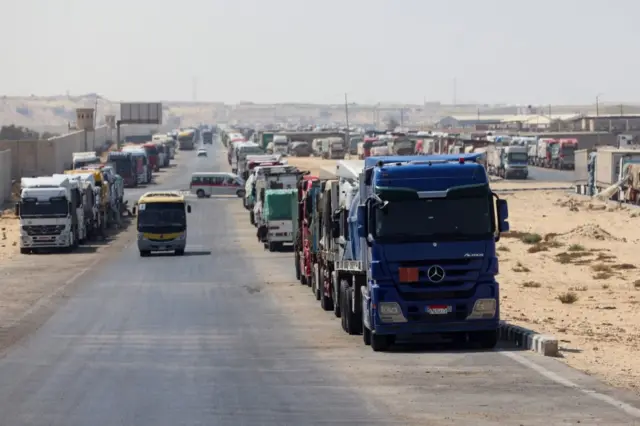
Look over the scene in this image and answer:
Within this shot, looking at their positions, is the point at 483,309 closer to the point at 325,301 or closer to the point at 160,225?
the point at 325,301

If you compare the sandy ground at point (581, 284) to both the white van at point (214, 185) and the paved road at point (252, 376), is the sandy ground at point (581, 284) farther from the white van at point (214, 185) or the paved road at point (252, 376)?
the white van at point (214, 185)

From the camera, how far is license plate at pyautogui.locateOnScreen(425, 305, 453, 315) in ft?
71.1

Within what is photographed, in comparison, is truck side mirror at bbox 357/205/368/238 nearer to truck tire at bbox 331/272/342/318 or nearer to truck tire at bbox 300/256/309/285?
truck tire at bbox 331/272/342/318

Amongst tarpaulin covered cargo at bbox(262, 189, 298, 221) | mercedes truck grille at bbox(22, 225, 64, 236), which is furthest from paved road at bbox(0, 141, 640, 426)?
mercedes truck grille at bbox(22, 225, 64, 236)

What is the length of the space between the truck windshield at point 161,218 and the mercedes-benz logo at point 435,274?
1264 inches

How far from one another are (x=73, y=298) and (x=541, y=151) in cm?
10140

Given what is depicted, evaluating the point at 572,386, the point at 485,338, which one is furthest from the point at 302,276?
the point at 572,386

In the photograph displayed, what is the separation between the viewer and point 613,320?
27125 millimetres

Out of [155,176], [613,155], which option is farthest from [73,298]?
[155,176]

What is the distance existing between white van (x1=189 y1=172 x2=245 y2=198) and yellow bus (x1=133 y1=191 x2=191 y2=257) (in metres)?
45.0

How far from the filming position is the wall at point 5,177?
90.9m

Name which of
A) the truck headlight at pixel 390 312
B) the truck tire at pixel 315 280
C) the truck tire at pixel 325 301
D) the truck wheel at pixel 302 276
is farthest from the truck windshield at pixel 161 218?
the truck headlight at pixel 390 312

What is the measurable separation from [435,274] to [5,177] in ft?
246

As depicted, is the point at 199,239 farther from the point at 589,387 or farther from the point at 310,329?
the point at 589,387
